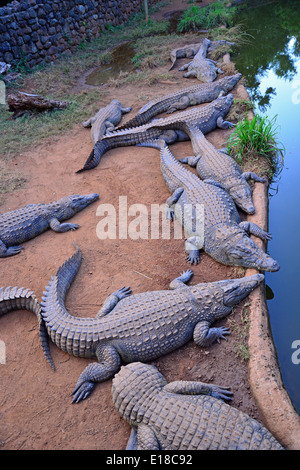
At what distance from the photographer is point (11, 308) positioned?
3777 mm

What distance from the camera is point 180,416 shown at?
2424 millimetres

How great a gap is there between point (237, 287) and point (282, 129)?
13.1 ft

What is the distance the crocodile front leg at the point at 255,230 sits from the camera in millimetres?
4000

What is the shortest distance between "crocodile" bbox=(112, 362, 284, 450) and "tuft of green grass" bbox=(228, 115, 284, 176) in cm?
368

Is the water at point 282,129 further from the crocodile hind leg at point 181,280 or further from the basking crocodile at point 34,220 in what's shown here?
the basking crocodile at point 34,220

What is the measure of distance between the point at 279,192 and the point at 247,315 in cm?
240

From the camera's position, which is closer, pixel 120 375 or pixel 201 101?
pixel 120 375

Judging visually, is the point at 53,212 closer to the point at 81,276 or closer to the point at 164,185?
the point at 81,276

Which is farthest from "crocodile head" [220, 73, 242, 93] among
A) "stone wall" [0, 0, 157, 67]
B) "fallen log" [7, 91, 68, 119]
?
"stone wall" [0, 0, 157, 67]

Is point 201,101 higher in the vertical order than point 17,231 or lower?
higher

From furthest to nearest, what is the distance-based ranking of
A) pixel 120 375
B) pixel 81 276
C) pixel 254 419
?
pixel 81 276, pixel 120 375, pixel 254 419

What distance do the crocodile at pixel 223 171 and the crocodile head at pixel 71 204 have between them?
5.49 ft
